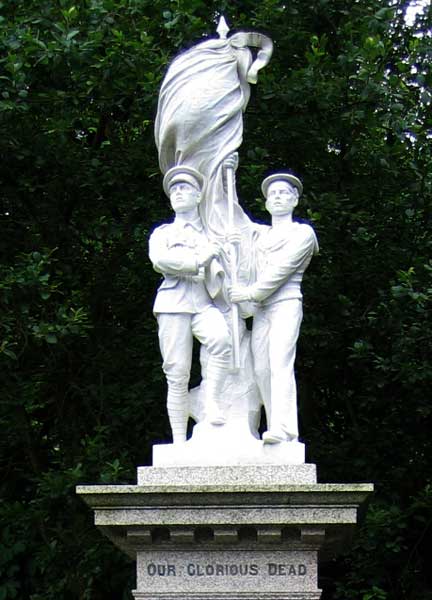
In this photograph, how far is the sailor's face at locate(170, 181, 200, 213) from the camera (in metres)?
9.59

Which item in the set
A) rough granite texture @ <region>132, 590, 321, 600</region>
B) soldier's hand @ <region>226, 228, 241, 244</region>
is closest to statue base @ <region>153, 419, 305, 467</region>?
rough granite texture @ <region>132, 590, 321, 600</region>

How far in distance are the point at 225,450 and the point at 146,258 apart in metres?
4.94

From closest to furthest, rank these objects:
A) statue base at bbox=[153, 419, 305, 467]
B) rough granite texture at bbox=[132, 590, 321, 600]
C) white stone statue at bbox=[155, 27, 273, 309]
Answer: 1. rough granite texture at bbox=[132, 590, 321, 600]
2. statue base at bbox=[153, 419, 305, 467]
3. white stone statue at bbox=[155, 27, 273, 309]

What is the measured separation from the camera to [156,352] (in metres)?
13.6

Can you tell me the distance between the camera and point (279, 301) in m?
9.46

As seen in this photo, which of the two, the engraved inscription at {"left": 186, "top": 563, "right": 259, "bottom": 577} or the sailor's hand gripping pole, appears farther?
the sailor's hand gripping pole

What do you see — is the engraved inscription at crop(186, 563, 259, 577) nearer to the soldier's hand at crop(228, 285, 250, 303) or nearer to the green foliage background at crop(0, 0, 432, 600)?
the soldier's hand at crop(228, 285, 250, 303)

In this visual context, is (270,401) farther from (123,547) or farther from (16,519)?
(16,519)

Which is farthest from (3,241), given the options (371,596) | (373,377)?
(371,596)

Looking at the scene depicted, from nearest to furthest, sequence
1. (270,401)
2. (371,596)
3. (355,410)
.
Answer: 1. (270,401)
2. (371,596)
3. (355,410)

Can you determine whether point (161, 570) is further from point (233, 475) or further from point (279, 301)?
point (279, 301)

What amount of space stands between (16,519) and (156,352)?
2.07m

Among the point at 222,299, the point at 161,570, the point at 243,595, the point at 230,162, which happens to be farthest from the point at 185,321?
the point at 243,595

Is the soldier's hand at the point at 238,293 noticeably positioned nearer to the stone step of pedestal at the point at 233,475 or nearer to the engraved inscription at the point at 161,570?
the stone step of pedestal at the point at 233,475
